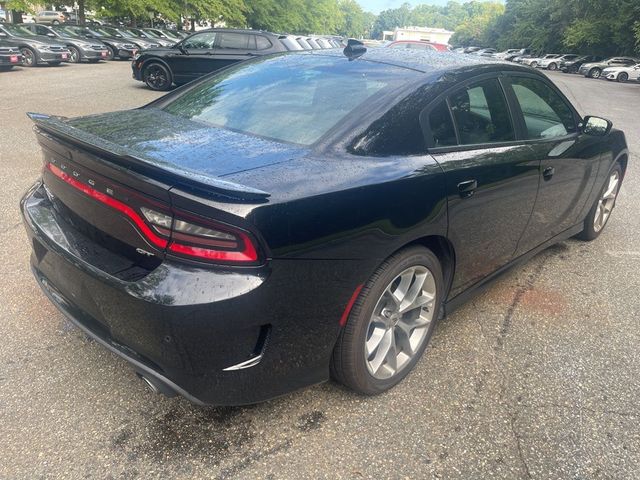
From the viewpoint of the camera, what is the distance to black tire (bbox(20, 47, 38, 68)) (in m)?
17.4

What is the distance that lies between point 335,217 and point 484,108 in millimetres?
1414

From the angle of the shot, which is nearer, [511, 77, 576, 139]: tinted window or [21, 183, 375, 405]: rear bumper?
[21, 183, 375, 405]: rear bumper

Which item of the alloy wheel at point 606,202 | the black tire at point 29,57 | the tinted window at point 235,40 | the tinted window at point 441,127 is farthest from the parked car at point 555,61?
the tinted window at point 441,127

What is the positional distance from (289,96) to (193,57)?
36.1 feet

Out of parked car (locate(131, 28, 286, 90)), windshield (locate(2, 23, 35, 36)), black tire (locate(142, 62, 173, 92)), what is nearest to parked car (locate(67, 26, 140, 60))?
windshield (locate(2, 23, 35, 36))

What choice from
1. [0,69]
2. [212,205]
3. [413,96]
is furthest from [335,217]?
[0,69]

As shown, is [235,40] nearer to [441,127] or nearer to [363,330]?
[441,127]

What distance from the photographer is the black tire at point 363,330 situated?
218 centimetres

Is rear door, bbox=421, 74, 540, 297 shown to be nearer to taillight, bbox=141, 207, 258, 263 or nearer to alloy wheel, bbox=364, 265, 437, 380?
alloy wheel, bbox=364, 265, 437, 380

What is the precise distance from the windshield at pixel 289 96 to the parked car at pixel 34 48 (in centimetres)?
1763

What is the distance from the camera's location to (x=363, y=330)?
2.22 m

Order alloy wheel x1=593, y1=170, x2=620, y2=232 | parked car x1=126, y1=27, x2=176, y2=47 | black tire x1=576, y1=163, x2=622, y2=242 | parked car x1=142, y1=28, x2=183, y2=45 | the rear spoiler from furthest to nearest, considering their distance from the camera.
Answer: parked car x1=142, y1=28, x2=183, y2=45 < parked car x1=126, y1=27, x2=176, y2=47 < alloy wheel x1=593, y1=170, x2=620, y2=232 < black tire x1=576, y1=163, x2=622, y2=242 < the rear spoiler

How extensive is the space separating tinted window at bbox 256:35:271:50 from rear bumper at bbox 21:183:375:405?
37.7 feet

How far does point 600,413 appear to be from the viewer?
2443 mm
